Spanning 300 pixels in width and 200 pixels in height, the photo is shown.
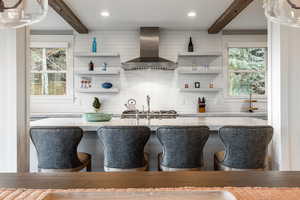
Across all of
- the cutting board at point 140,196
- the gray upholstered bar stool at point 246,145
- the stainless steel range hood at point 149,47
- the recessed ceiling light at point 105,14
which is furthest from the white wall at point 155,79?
the cutting board at point 140,196

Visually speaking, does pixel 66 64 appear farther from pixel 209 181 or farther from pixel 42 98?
pixel 209 181

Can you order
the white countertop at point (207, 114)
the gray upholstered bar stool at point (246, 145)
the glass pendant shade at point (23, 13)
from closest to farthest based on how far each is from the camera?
the glass pendant shade at point (23, 13)
the gray upholstered bar stool at point (246, 145)
the white countertop at point (207, 114)

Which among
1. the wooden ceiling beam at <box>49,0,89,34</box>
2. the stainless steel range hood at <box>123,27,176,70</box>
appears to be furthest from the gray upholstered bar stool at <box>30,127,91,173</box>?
the stainless steel range hood at <box>123,27,176,70</box>

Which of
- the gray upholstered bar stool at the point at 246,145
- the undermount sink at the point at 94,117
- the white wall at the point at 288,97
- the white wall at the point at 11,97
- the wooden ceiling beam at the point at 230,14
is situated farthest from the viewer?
the wooden ceiling beam at the point at 230,14

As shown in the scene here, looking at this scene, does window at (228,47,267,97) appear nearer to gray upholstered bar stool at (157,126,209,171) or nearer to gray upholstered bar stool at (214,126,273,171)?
gray upholstered bar stool at (214,126,273,171)

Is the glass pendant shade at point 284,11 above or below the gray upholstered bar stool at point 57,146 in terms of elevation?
above

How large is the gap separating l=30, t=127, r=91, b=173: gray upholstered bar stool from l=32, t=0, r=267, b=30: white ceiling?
7.57 feet

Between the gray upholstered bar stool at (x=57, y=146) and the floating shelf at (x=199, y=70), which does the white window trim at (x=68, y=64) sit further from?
the gray upholstered bar stool at (x=57, y=146)

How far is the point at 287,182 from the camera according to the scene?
3.24 feet

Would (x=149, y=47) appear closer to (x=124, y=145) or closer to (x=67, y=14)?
(x=67, y=14)

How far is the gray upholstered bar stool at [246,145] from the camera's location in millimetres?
1779

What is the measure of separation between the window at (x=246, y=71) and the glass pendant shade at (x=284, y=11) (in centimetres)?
373

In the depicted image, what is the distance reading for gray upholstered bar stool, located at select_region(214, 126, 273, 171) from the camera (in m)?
1.78

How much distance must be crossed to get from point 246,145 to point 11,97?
204 cm
